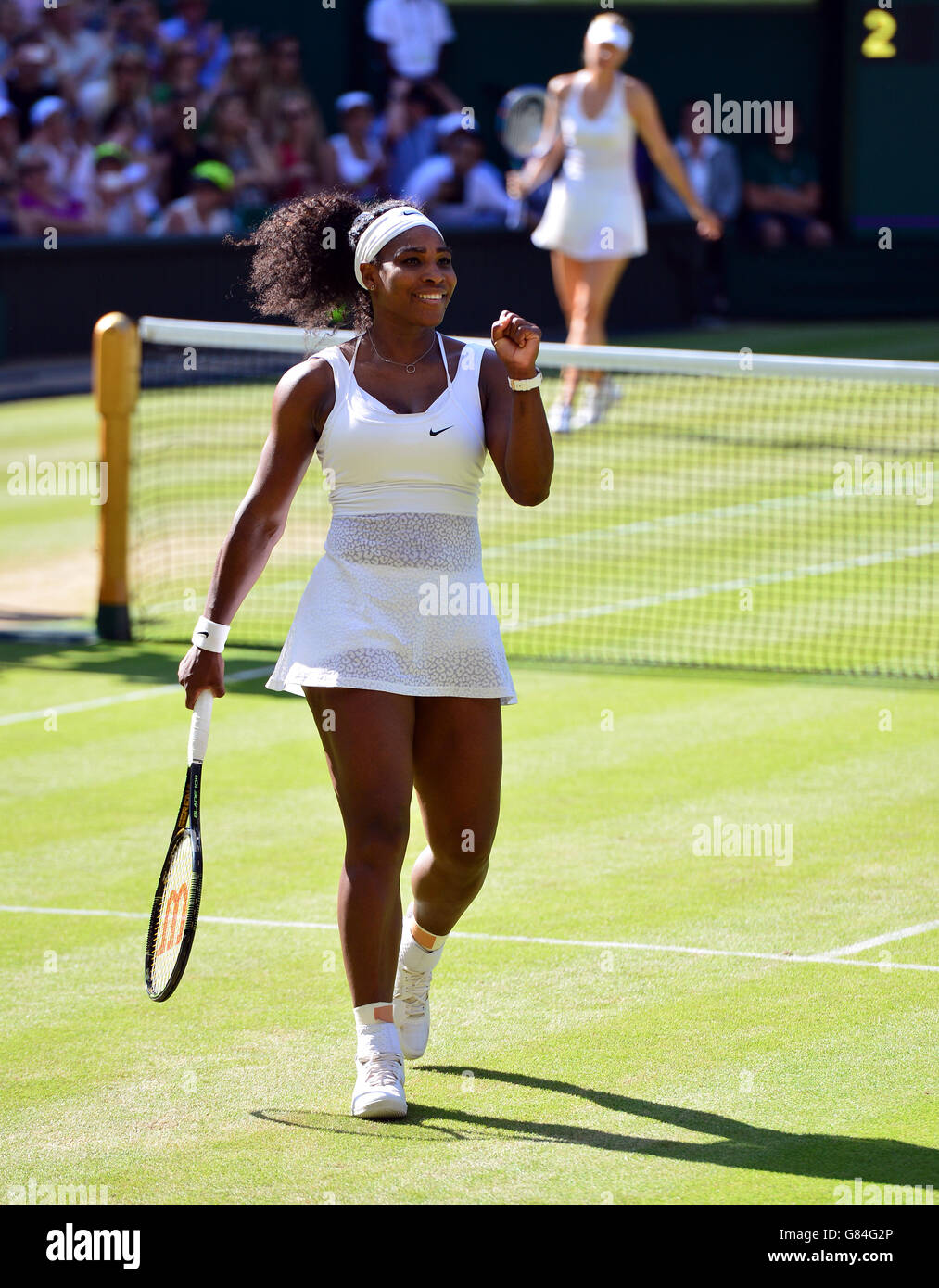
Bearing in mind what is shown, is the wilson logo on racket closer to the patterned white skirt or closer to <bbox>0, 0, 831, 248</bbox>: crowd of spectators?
the patterned white skirt

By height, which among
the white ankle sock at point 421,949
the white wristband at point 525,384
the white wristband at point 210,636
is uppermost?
the white wristband at point 525,384

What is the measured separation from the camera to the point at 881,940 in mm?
6555

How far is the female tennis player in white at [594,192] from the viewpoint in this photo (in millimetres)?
15828

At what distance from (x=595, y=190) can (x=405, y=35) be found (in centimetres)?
1109

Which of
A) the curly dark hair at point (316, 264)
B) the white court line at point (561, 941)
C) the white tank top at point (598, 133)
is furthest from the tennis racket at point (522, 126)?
the curly dark hair at point (316, 264)

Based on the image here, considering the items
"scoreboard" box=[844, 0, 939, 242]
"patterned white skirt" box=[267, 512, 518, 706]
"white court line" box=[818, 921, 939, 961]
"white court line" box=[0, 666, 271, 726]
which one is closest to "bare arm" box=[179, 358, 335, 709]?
"patterned white skirt" box=[267, 512, 518, 706]

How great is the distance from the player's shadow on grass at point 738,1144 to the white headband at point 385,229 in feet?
6.87

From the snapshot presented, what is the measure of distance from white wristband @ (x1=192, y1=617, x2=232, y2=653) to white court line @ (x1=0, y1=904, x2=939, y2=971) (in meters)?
1.54

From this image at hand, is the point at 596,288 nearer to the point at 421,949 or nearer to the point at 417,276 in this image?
the point at 417,276

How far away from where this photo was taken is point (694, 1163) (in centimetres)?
491

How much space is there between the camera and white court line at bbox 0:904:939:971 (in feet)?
20.8

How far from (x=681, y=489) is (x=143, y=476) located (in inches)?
156

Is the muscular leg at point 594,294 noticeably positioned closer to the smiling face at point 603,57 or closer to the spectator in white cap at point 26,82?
the smiling face at point 603,57

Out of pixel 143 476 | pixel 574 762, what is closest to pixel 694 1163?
pixel 574 762
